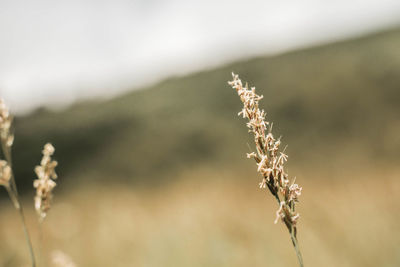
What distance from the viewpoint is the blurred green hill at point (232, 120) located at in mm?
15086

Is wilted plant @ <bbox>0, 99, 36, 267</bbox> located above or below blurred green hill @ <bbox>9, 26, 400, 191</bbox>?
below

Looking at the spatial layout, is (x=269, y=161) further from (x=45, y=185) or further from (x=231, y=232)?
(x=231, y=232)

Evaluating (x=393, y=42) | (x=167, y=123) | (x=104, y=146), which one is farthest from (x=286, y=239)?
(x=393, y=42)

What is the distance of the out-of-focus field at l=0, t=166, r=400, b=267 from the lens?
4.59 meters

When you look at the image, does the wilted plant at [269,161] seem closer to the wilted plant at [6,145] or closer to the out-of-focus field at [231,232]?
the wilted plant at [6,145]

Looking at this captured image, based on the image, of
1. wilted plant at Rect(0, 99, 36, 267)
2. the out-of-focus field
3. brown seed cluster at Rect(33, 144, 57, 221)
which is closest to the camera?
wilted plant at Rect(0, 99, 36, 267)

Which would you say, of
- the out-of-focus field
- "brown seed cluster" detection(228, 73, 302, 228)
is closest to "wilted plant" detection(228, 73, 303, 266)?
"brown seed cluster" detection(228, 73, 302, 228)

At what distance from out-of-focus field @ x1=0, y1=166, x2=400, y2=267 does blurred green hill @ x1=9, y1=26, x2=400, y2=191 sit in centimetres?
527

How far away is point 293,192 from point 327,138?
49.5 ft

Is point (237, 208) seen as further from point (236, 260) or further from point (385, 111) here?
point (385, 111)

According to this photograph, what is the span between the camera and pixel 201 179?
11.2 m

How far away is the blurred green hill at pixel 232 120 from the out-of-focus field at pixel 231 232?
5272 millimetres

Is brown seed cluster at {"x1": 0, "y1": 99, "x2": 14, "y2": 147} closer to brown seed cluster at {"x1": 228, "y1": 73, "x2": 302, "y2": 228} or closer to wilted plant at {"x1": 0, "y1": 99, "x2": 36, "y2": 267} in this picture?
wilted plant at {"x1": 0, "y1": 99, "x2": 36, "y2": 267}

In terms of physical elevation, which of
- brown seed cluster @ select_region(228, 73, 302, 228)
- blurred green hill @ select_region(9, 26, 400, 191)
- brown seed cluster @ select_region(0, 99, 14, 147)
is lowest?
brown seed cluster @ select_region(228, 73, 302, 228)
